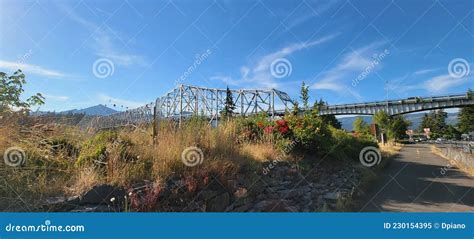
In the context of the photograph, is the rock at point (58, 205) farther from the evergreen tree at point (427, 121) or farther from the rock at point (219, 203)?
the evergreen tree at point (427, 121)

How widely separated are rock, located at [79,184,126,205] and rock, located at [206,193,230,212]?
1268 millimetres

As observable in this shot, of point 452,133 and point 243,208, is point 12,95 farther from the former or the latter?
point 452,133

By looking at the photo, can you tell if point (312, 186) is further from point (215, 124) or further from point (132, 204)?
point (132, 204)

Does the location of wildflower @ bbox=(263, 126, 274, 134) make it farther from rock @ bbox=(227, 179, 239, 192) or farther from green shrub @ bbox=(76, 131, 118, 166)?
green shrub @ bbox=(76, 131, 118, 166)

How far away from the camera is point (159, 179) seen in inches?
183

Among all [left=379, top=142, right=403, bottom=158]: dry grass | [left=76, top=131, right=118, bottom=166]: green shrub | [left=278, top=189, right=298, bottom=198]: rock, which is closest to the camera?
[left=76, top=131, right=118, bottom=166]: green shrub

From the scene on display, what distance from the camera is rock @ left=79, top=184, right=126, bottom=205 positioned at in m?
4.07

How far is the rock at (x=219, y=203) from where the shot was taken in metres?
4.80

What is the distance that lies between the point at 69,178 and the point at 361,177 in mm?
7569

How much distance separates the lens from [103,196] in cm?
412

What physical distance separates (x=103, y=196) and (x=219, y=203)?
170 cm

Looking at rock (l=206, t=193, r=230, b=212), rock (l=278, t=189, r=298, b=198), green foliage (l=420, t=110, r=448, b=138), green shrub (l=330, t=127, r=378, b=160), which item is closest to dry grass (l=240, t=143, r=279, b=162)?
rock (l=278, t=189, r=298, b=198)

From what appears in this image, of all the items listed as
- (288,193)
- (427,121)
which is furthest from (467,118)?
(288,193)

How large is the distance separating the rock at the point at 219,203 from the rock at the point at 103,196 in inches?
49.9
